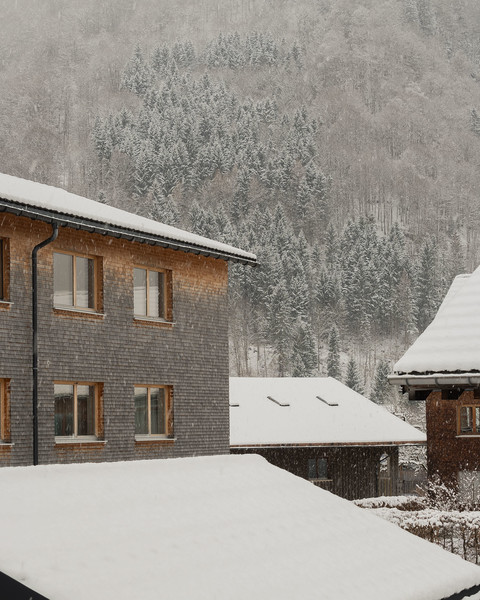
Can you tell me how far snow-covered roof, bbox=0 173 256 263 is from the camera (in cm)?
2120

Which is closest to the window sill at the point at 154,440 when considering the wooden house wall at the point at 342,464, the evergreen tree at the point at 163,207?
the wooden house wall at the point at 342,464

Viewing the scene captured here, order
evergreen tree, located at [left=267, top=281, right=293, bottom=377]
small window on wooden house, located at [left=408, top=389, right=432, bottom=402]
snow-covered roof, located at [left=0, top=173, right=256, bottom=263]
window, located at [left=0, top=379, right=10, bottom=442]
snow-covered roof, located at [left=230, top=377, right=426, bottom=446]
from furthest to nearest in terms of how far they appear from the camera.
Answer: evergreen tree, located at [left=267, top=281, right=293, bottom=377]
snow-covered roof, located at [left=230, top=377, right=426, bottom=446]
small window on wooden house, located at [left=408, top=389, right=432, bottom=402]
window, located at [left=0, top=379, right=10, bottom=442]
snow-covered roof, located at [left=0, top=173, right=256, bottom=263]

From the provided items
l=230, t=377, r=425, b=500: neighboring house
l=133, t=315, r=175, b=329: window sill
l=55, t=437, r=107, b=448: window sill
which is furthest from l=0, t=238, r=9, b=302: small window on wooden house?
l=230, t=377, r=425, b=500: neighboring house

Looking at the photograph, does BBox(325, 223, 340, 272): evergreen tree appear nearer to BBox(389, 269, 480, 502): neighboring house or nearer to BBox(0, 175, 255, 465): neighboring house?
BBox(389, 269, 480, 502): neighboring house

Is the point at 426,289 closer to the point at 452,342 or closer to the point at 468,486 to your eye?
the point at 468,486

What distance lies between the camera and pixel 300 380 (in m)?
52.3

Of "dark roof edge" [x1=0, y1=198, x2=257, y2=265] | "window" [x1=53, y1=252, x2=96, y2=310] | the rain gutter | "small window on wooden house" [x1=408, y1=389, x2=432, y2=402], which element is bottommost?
"small window on wooden house" [x1=408, y1=389, x2=432, y2=402]

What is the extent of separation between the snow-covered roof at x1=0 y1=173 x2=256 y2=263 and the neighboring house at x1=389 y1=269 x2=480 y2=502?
272 inches

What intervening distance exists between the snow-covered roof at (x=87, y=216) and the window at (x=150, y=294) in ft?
3.42

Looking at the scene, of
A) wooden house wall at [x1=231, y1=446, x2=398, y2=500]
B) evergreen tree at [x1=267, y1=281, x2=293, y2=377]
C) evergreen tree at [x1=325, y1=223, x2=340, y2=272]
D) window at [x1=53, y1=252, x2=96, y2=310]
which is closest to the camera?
window at [x1=53, y1=252, x2=96, y2=310]

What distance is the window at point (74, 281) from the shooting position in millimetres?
23141

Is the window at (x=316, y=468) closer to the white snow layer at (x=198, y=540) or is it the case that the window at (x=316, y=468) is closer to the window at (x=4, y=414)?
the window at (x=4, y=414)

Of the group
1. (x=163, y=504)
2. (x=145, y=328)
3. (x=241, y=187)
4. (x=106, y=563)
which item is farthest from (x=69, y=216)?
(x=241, y=187)

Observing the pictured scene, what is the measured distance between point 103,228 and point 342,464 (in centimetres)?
2422
